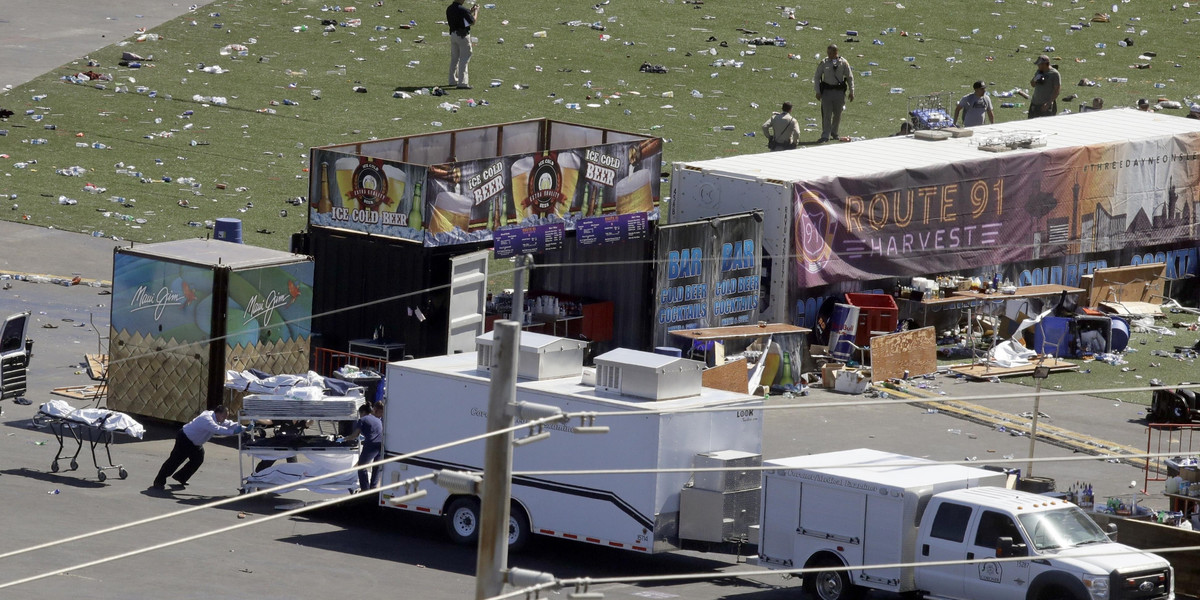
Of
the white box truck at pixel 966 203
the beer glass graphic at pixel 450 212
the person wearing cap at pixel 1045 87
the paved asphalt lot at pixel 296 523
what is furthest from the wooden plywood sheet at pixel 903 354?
the person wearing cap at pixel 1045 87

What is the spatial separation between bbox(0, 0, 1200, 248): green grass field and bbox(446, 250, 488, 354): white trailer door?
7.54 m

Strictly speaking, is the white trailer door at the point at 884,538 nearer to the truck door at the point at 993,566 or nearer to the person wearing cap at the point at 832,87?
the truck door at the point at 993,566

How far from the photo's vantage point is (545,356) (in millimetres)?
18906

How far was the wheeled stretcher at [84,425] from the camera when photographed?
2025 centimetres

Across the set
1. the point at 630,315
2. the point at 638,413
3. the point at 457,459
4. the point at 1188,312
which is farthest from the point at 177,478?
the point at 1188,312

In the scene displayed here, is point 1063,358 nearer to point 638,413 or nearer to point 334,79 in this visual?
point 638,413

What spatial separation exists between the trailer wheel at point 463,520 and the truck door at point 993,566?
535 centimetres

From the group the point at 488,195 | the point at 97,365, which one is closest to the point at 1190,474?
the point at 488,195

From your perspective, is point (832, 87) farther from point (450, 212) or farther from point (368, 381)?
point (368, 381)

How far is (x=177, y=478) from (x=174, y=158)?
1574 cm

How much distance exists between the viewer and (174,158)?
34.7 meters

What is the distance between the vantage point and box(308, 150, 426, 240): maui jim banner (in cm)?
2383

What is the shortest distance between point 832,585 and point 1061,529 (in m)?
2.28

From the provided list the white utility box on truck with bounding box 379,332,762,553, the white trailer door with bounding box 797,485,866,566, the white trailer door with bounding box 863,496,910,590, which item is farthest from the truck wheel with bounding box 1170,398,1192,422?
the white trailer door with bounding box 797,485,866,566
